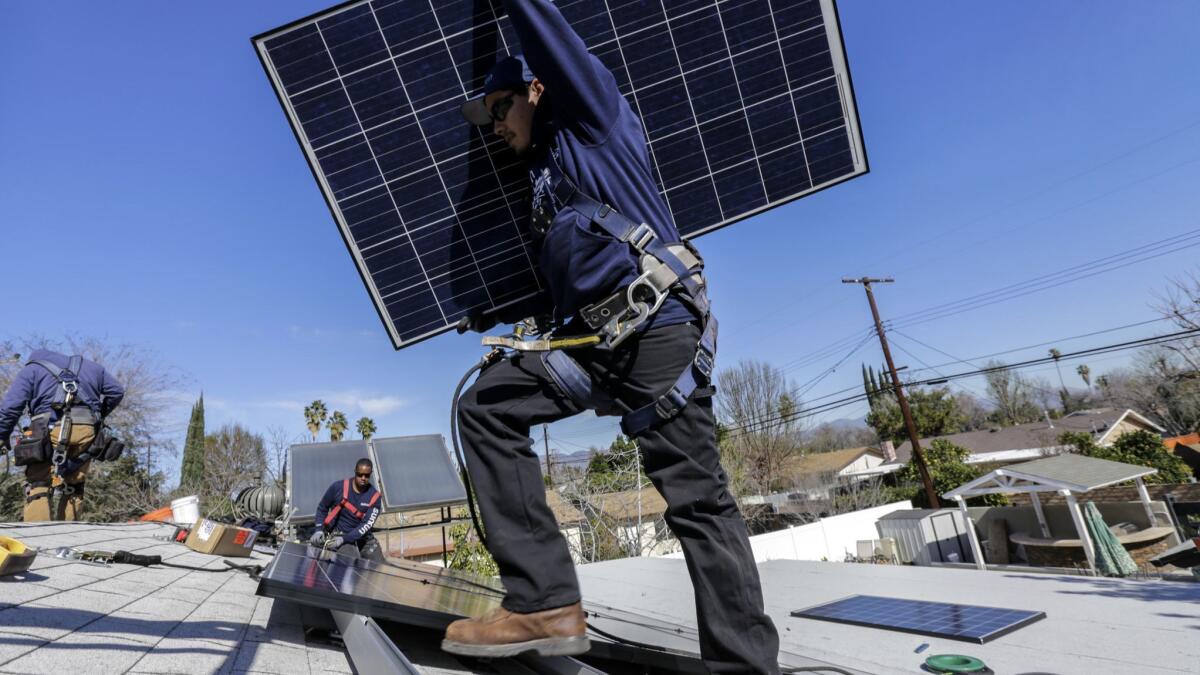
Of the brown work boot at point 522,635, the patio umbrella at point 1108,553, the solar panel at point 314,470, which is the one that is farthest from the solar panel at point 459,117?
the patio umbrella at point 1108,553

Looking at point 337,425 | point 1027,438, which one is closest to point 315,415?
point 337,425

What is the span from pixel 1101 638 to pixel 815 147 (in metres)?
2.71

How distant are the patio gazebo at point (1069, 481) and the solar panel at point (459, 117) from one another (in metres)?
17.7

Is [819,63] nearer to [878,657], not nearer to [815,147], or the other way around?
[815,147]

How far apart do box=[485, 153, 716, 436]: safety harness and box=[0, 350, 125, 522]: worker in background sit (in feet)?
22.8

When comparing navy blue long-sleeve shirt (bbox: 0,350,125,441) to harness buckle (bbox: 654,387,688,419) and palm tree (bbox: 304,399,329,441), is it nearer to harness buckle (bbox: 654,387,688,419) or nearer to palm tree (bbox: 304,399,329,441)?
harness buckle (bbox: 654,387,688,419)

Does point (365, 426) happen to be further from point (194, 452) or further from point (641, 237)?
point (641, 237)

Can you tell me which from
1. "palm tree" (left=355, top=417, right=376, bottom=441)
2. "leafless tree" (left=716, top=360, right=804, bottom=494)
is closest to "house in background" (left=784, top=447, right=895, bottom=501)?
"leafless tree" (left=716, top=360, right=804, bottom=494)

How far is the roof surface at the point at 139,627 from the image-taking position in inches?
66.9

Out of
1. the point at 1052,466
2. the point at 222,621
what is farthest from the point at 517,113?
the point at 1052,466

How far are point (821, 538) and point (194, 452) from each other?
35140 millimetres

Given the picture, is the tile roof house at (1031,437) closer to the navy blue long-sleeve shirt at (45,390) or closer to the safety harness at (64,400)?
the navy blue long-sleeve shirt at (45,390)

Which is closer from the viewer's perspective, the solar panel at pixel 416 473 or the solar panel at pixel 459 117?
the solar panel at pixel 459 117

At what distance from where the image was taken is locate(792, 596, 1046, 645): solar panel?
2797 mm
